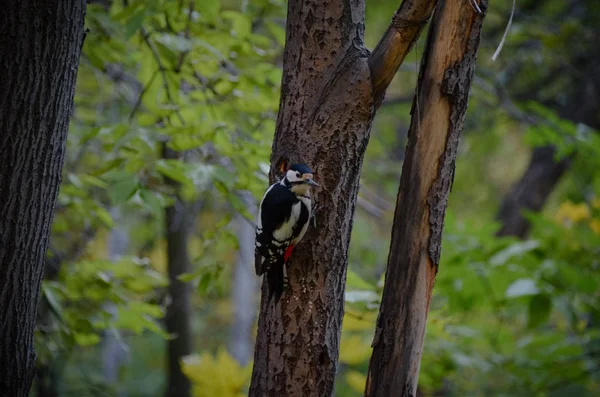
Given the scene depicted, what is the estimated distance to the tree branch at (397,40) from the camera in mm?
1863

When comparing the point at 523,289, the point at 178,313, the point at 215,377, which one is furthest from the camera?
the point at 178,313

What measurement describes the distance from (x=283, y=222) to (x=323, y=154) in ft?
0.76

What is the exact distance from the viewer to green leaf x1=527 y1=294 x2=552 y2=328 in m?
3.17

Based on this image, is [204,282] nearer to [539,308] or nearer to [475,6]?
[475,6]

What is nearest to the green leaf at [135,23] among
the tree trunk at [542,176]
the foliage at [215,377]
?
the foliage at [215,377]

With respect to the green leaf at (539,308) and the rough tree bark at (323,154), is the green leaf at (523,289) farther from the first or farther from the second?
the rough tree bark at (323,154)

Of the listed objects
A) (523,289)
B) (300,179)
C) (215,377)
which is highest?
(300,179)

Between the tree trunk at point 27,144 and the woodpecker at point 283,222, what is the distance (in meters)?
0.68

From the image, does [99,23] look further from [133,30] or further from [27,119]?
[27,119]

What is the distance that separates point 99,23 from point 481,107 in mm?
4194

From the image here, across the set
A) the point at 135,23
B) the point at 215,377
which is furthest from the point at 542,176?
the point at 135,23

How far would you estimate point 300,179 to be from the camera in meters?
1.85

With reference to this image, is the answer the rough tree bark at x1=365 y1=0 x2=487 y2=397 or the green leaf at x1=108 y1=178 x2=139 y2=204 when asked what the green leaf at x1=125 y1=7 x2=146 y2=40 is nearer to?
the green leaf at x1=108 y1=178 x2=139 y2=204

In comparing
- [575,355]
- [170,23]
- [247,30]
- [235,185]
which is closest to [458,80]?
[235,185]
